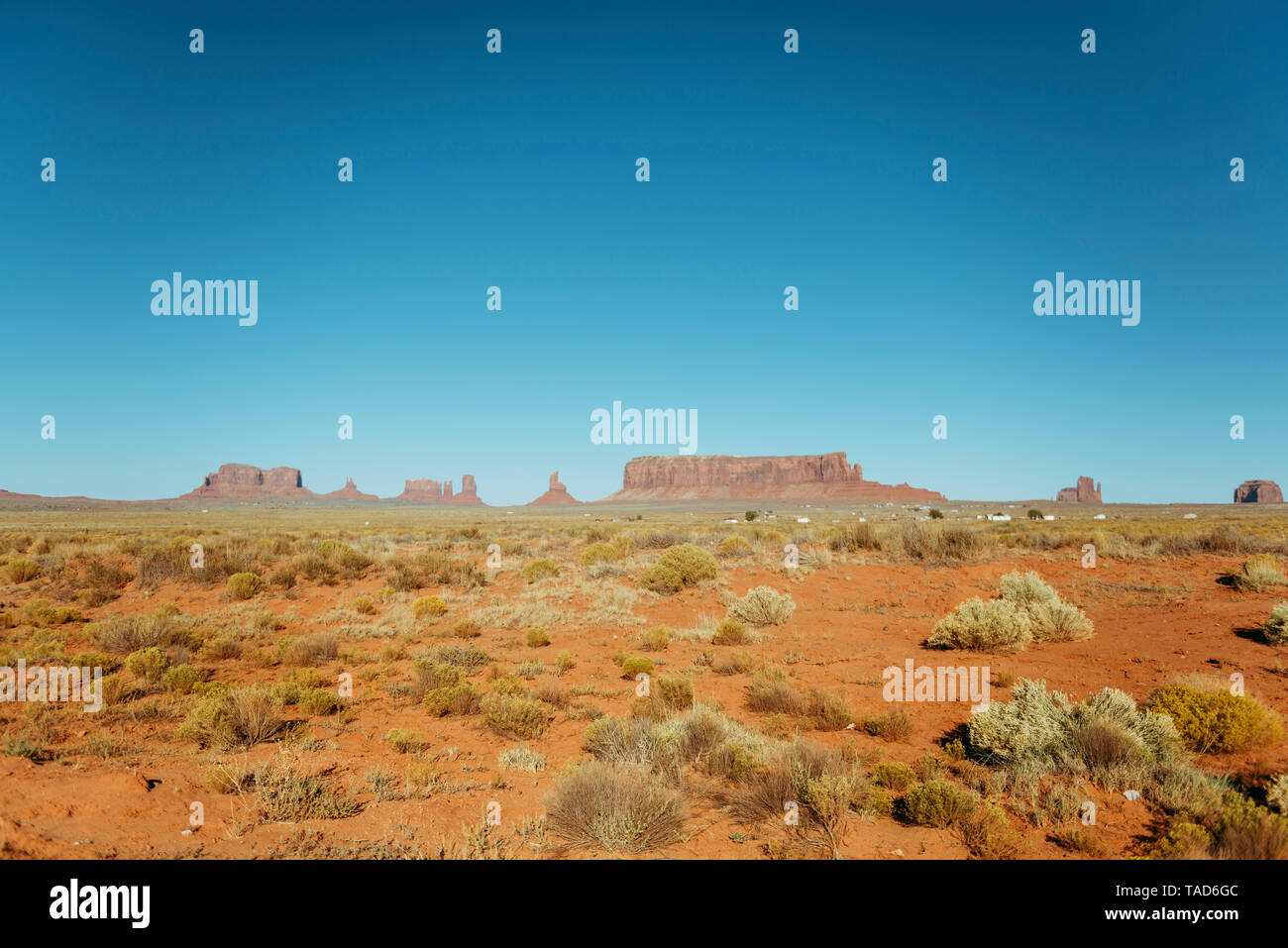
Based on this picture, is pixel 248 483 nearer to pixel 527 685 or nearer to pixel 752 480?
pixel 752 480

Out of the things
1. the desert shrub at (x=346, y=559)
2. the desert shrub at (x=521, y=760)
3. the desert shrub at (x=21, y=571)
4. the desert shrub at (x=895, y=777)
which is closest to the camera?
the desert shrub at (x=895, y=777)

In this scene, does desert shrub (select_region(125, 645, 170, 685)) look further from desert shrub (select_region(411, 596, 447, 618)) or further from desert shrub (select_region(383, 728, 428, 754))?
desert shrub (select_region(411, 596, 447, 618))

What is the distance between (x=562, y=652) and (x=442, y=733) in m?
3.64

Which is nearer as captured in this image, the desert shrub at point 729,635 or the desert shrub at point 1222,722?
the desert shrub at point 1222,722

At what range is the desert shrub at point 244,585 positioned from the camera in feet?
53.2

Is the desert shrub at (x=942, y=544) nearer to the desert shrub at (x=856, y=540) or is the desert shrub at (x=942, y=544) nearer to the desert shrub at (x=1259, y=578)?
the desert shrub at (x=856, y=540)

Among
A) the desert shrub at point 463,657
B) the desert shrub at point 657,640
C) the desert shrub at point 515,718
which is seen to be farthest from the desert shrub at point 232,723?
the desert shrub at point 657,640

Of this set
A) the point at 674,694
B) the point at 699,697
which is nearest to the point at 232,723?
the point at 674,694

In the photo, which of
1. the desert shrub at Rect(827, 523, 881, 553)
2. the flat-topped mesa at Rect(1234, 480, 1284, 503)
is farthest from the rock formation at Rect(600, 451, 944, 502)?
the desert shrub at Rect(827, 523, 881, 553)

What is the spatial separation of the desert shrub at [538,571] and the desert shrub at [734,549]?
649cm

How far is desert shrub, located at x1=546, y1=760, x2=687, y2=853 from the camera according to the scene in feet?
14.9

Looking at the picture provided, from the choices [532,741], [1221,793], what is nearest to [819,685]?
[532,741]

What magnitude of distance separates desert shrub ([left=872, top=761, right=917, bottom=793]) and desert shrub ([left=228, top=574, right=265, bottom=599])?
16.4 m
